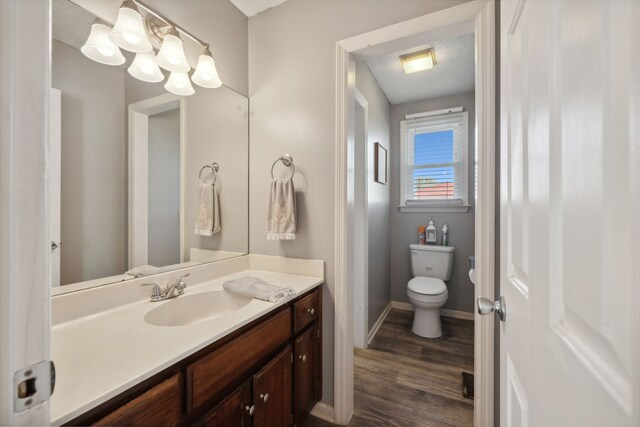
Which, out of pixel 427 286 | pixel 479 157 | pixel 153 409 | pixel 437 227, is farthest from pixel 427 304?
pixel 153 409

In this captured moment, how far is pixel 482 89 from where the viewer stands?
1.15 m

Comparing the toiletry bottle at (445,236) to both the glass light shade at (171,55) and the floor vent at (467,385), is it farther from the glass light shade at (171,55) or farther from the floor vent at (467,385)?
the glass light shade at (171,55)

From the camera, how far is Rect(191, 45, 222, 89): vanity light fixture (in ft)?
4.53

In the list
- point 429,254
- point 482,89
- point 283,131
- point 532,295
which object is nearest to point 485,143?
point 482,89

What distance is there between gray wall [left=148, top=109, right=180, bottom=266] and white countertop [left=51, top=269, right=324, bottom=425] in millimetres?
286

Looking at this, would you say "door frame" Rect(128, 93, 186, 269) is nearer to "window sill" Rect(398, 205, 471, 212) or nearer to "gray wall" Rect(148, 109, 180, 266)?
"gray wall" Rect(148, 109, 180, 266)

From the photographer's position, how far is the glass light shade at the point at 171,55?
47.4 inches

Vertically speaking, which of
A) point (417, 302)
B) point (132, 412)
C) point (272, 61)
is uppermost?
point (272, 61)

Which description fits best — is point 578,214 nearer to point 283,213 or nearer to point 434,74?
point 283,213

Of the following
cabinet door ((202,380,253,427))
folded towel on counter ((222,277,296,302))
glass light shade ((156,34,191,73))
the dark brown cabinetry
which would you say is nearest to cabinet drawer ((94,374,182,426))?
the dark brown cabinetry

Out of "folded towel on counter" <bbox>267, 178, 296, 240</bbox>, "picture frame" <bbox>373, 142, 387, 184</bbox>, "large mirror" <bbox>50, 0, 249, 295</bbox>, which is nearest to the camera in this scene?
"large mirror" <bbox>50, 0, 249, 295</bbox>

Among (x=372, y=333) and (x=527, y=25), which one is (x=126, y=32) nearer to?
(x=527, y=25)

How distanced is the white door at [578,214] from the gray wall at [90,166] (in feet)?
4.62

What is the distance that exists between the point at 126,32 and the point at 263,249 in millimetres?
1269
